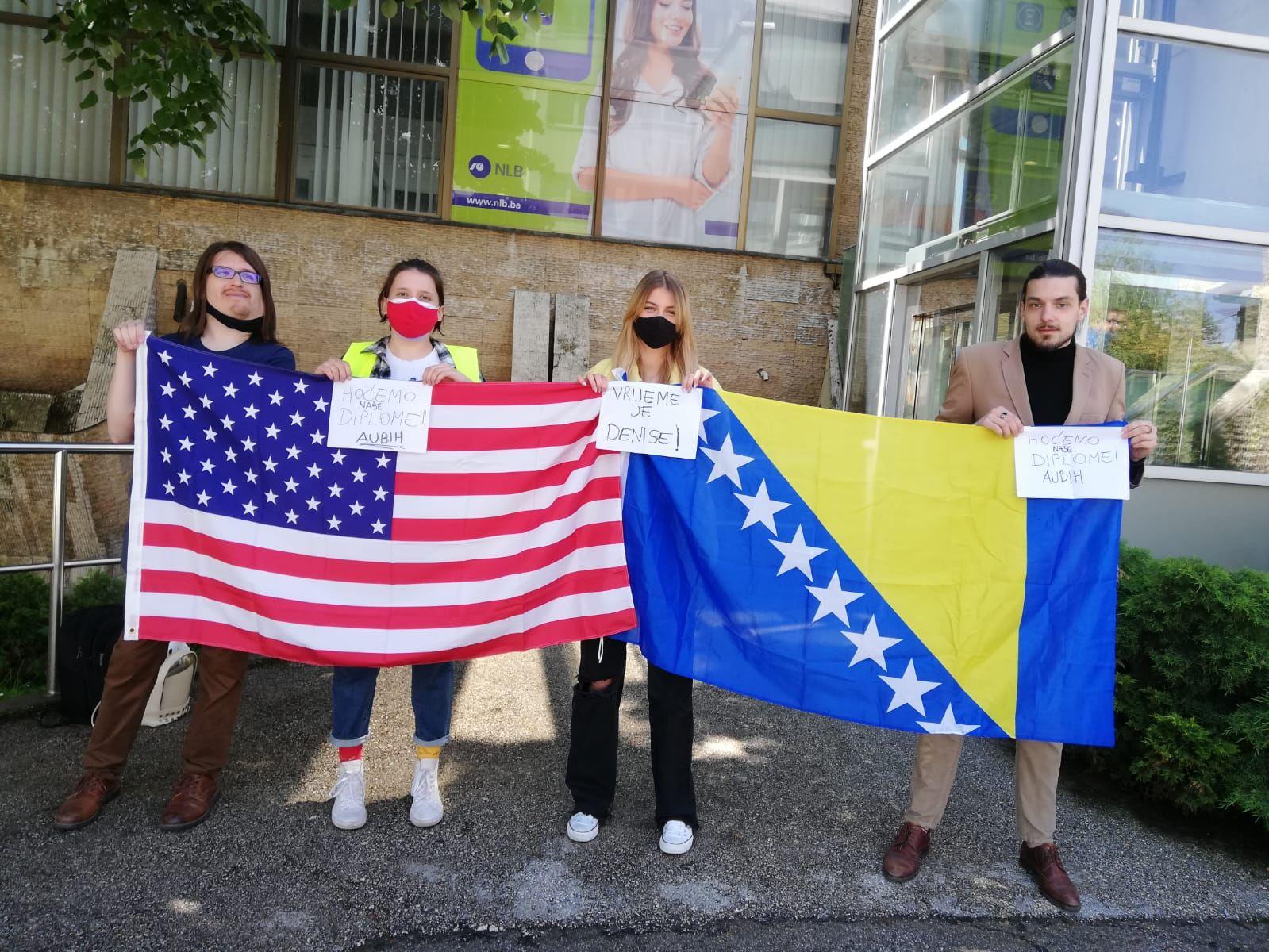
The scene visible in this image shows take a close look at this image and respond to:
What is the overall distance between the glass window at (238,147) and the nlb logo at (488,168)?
192cm

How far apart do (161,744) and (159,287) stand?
6034 mm

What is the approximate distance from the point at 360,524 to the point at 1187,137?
5.63 metres

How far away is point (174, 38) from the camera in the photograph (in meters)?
6.61

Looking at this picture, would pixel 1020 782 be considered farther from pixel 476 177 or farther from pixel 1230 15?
pixel 476 177

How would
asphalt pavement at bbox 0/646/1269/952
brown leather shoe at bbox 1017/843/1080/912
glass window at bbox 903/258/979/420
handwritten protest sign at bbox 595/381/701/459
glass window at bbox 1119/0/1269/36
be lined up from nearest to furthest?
asphalt pavement at bbox 0/646/1269/952 < brown leather shoe at bbox 1017/843/1080/912 < handwritten protest sign at bbox 595/381/701/459 < glass window at bbox 1119/0/1269/36 < glass window at bbox 903/258/979/420

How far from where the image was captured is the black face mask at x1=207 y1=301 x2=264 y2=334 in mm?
3324

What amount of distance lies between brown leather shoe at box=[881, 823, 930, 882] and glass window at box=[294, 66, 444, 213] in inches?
304

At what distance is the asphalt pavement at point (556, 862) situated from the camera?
2762mm

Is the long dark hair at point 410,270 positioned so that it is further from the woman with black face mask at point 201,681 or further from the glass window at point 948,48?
the glass window at point 948,48

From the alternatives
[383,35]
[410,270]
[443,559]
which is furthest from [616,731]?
[383,35]

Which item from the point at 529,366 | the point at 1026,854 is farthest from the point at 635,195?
the point at 1026,854

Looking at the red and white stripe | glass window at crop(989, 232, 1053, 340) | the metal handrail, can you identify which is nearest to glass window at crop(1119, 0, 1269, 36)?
glass window at crop(989, 232, 1053, 340)

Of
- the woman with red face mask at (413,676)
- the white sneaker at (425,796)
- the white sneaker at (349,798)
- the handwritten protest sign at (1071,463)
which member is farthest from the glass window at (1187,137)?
the white sneaker at (349,798)

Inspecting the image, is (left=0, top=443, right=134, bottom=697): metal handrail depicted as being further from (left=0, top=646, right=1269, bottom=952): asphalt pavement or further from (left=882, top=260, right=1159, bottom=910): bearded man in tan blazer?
(left=882, top=260, right=1159, bottom=910): bearded man in tan blazer
